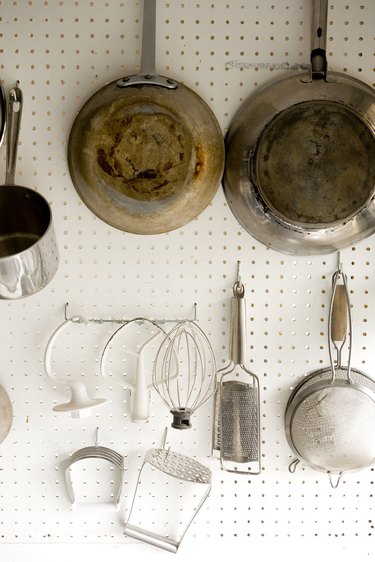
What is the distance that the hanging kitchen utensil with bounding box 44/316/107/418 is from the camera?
1117 mm

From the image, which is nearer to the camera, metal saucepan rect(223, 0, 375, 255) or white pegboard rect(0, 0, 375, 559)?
metal saucepan rect(223, 0, 375, 255)

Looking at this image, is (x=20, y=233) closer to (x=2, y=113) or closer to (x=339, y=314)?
(x=2, y=113)

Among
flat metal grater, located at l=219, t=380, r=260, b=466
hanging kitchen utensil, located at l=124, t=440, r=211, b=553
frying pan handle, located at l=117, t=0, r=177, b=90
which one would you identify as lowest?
hanging kitchen utensil, located at l=124, t=440, r=211, b=553

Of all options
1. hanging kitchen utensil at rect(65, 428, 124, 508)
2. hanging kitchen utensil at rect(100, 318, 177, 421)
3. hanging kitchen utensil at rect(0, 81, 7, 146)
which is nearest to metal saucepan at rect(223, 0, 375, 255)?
hanging kitchen utensil at rect(100, 318, 177, 421)

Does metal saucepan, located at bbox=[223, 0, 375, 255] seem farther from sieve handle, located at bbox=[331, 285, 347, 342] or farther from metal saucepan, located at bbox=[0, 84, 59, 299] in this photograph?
metal saucepan, located at bbox=[0, 84, 59, 299]

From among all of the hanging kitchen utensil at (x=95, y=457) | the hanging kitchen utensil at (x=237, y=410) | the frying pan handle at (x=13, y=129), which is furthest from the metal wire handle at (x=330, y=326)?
the frying pan handle at (x=13, y=129)

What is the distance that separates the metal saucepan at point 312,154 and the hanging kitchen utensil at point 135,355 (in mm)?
347

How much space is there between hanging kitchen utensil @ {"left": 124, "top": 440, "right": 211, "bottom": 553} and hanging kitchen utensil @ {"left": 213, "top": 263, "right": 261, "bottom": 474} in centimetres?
7

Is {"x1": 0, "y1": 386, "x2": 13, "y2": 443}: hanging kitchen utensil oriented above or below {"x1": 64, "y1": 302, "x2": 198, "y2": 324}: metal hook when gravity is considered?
below

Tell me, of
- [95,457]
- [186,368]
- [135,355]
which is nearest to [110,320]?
[135,355]

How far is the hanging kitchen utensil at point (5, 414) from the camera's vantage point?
119 centimetres

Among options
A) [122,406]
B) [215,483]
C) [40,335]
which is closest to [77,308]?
A: [40,335]

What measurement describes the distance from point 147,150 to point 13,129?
0.30m

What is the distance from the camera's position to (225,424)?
3.86ft
